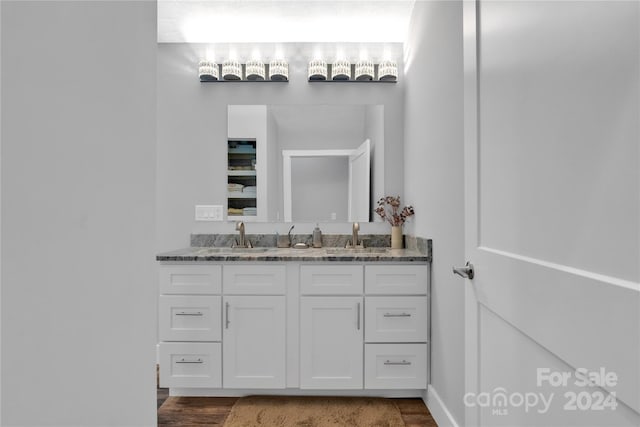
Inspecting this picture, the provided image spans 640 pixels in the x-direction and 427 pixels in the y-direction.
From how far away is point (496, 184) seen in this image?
99 centimetres

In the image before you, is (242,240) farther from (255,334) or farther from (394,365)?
(394,365)

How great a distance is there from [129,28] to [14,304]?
446 millimetres

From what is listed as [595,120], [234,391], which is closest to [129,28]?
[595,120]

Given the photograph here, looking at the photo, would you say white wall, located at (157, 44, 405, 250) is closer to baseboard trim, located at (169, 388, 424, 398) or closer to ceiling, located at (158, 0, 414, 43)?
ceiling, located at (158, 0, 414, 43)

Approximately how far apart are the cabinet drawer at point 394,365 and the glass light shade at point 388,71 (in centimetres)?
180

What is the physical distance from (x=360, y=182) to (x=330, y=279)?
2.95 ft

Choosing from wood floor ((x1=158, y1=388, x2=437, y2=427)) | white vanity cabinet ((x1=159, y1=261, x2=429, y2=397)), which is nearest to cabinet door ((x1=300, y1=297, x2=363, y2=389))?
white vanity cabinet ((x1=159, y1=261, x2=429, y2=397))

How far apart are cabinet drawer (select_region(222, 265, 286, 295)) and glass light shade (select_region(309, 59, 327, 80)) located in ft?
4.61

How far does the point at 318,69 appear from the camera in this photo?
2834mm

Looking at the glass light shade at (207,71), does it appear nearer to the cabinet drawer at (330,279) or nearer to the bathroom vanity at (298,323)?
the bathroom vanity at (298,323)

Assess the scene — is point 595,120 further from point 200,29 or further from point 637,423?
point 200,29

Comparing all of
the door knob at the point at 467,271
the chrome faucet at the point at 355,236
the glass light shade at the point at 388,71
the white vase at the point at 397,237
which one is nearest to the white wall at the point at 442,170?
the white vase at the point at 397,237

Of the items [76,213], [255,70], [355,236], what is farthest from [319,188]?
[76,213]

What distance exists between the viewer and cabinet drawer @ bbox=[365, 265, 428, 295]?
2262 mm
